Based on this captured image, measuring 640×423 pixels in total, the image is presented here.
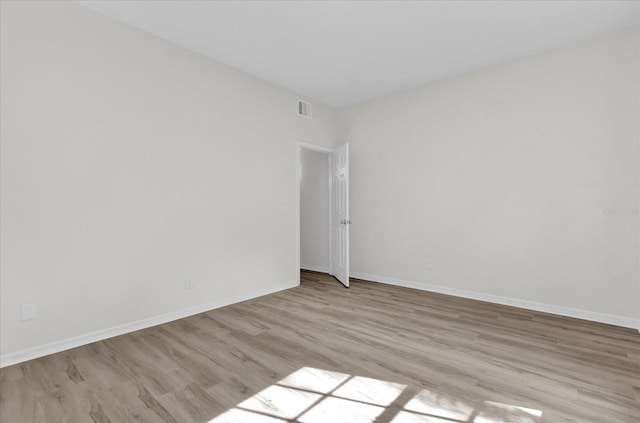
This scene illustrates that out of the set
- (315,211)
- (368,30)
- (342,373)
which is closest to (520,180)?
(368,30)

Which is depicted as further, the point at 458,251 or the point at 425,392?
the point at 458,251

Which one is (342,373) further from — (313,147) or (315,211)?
(315,211)

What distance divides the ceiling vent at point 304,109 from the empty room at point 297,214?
44mm

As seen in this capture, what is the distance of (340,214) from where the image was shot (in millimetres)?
5051

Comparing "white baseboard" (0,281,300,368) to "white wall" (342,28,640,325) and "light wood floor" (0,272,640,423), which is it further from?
"white wall" (342,28,640,325)

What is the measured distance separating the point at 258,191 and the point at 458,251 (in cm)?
275

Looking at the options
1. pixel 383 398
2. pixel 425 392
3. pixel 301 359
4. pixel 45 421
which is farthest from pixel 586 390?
pixel 45 421

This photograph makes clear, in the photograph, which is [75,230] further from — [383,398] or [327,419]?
[383,398]

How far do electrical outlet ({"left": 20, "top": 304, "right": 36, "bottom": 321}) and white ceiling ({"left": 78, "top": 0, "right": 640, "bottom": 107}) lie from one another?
2517mm

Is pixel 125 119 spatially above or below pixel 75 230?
above

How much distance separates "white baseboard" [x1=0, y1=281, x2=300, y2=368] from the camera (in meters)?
2.36

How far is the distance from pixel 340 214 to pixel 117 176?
3.11 m

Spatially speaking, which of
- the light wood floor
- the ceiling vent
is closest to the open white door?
the ceiling vent

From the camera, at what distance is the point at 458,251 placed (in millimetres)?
4121
